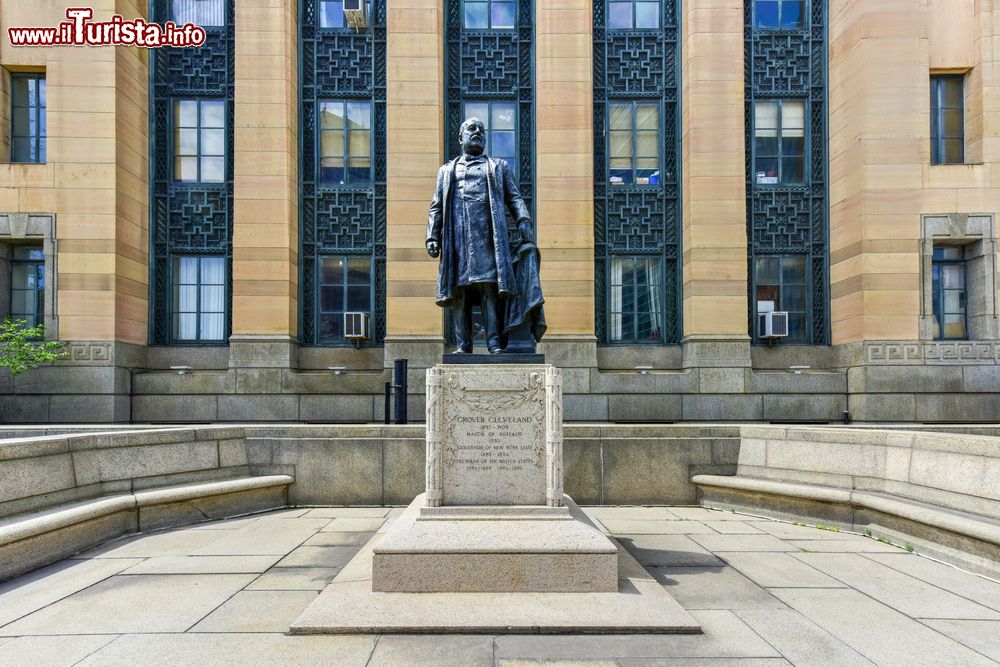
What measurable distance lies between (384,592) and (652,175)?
44.2ft

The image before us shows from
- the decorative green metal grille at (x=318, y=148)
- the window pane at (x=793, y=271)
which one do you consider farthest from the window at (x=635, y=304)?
the decorative green metal grille at (x=318, y=148)

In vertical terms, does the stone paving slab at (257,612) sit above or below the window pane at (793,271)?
below

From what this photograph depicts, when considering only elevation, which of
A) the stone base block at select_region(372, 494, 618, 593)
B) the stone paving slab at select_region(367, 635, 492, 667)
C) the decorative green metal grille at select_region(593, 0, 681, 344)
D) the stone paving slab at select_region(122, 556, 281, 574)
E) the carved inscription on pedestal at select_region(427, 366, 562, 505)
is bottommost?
the stone paving slab at select_region(122, 556, 281, 574)

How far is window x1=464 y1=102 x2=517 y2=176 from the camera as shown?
50.3 feet

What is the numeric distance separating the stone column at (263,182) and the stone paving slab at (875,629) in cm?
1268

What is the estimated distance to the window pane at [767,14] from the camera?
15438mm

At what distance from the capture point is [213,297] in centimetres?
1513

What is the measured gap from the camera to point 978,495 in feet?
21.7

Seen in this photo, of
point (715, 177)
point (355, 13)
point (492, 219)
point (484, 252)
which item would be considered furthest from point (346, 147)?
point (484, 252)

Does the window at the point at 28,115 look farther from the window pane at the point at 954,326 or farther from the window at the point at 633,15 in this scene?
the window pane at the point at 954,326

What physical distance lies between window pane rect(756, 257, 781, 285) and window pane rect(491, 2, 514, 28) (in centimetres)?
979

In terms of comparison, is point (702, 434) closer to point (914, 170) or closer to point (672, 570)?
point (672, 570)

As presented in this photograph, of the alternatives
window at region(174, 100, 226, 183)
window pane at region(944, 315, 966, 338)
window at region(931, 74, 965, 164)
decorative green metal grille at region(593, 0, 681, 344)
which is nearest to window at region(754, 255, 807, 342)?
decorative green metal grille at region(593, 0, 681, 344)

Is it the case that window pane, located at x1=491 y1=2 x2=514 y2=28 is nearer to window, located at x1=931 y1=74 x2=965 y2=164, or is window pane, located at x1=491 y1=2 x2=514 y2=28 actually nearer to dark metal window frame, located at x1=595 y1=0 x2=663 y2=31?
dark metal window frame, located at x1=595 y1=0 x2=663 y2=31
